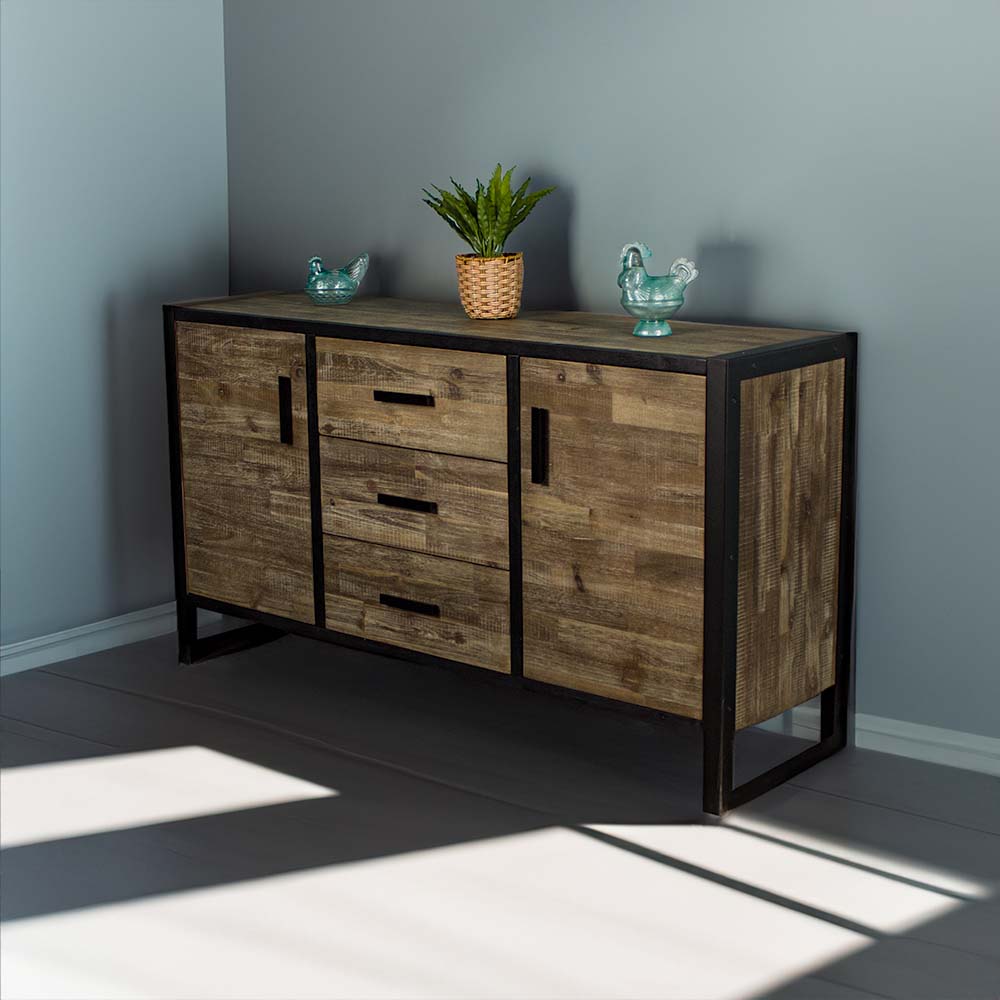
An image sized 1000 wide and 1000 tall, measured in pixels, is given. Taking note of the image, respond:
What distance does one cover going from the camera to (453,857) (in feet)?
8.23

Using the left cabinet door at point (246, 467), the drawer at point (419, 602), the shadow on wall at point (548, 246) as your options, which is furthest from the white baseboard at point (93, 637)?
the shadow on wall at point (548, 246)

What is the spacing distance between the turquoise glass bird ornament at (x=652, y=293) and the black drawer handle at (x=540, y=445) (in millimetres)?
235

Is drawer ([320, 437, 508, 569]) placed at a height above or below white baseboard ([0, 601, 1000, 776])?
above

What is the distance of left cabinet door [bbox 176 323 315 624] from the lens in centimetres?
318

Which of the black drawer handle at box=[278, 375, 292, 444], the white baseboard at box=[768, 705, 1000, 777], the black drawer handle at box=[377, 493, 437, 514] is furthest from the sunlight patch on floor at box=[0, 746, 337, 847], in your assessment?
the white baseboard at box=[768, 705, 1000, 777]

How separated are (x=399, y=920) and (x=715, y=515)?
0.86 m

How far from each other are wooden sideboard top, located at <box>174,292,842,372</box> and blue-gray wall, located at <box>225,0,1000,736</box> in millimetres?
144

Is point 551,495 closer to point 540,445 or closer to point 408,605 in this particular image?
point 540,445

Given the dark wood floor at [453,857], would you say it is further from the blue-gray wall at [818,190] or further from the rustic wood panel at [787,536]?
the blue-gray wall at [818,190]

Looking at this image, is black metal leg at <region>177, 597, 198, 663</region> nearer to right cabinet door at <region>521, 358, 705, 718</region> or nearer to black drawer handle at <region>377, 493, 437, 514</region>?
black drawer handle at <region>377, 493, 437, 514</region>

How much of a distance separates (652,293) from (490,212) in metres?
0.49

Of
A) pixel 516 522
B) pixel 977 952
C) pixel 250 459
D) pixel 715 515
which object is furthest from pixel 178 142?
pixel 977 952

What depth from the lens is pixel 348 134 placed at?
357cm

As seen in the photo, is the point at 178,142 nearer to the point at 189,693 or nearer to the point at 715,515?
the point at 189,693
